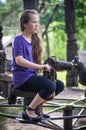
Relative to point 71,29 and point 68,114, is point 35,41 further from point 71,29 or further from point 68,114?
point 71,29

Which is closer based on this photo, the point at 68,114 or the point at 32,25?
the point at 32,25

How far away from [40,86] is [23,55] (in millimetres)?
408

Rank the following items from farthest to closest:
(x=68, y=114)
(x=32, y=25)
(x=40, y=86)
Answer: (x=68, y=114), (x=32, y=25), (x=40, y=86)

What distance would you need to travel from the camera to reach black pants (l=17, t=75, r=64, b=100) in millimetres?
4340

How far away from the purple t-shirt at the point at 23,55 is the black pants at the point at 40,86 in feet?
0.19

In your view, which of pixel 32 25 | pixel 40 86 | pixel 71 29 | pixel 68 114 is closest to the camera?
pixel 40 86

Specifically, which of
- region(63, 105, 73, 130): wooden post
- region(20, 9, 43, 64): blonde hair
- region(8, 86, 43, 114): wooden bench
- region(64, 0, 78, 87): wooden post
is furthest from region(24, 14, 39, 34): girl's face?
region(64, 0, 78, 87): wooden post

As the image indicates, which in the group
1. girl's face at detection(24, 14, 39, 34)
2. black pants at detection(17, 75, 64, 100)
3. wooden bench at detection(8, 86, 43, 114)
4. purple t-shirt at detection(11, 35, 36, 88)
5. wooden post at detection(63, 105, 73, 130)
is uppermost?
girl's face at detection(24, 14, 39, 34)

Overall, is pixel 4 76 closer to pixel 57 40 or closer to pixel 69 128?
pixel 69 128

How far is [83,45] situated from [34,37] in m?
22.8

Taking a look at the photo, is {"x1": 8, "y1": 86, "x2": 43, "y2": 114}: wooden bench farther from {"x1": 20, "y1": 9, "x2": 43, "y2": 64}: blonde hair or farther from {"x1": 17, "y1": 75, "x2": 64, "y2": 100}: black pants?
{"x1": 20, "y1": 9, "x2": 43, "y2": 64}: blonde hair

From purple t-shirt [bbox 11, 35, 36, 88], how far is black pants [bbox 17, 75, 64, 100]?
6 cm

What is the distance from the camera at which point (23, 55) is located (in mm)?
4453

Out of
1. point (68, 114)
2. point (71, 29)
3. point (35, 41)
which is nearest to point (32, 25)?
point (35, 41)
